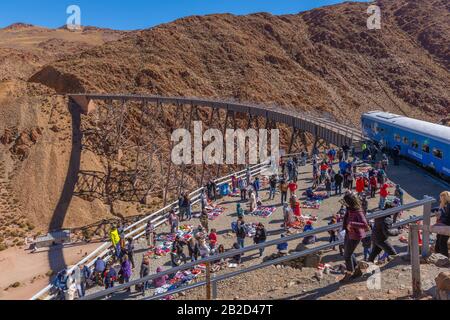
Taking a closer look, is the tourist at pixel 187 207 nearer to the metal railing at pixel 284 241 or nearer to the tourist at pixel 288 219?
the tourist at pixel 288 219

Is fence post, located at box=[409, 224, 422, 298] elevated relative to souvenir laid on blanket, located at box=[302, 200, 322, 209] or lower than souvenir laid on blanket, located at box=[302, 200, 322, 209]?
elevated

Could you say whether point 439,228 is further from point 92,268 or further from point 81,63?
point 81,63

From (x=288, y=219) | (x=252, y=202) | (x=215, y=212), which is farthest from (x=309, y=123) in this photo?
(x=288, y=219)

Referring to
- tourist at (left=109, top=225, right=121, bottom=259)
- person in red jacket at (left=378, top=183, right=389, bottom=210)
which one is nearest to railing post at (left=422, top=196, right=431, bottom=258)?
person in red jacket at (left=378, top=183, right=389, bottom=210)

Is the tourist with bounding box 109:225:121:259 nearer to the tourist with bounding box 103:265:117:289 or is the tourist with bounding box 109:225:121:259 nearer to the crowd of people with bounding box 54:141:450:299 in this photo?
the crowd of people with bounding box 54:141:450:299

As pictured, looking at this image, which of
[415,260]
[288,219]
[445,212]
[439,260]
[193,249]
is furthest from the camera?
[288,219]

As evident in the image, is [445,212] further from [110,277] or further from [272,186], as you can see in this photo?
[272,186]
